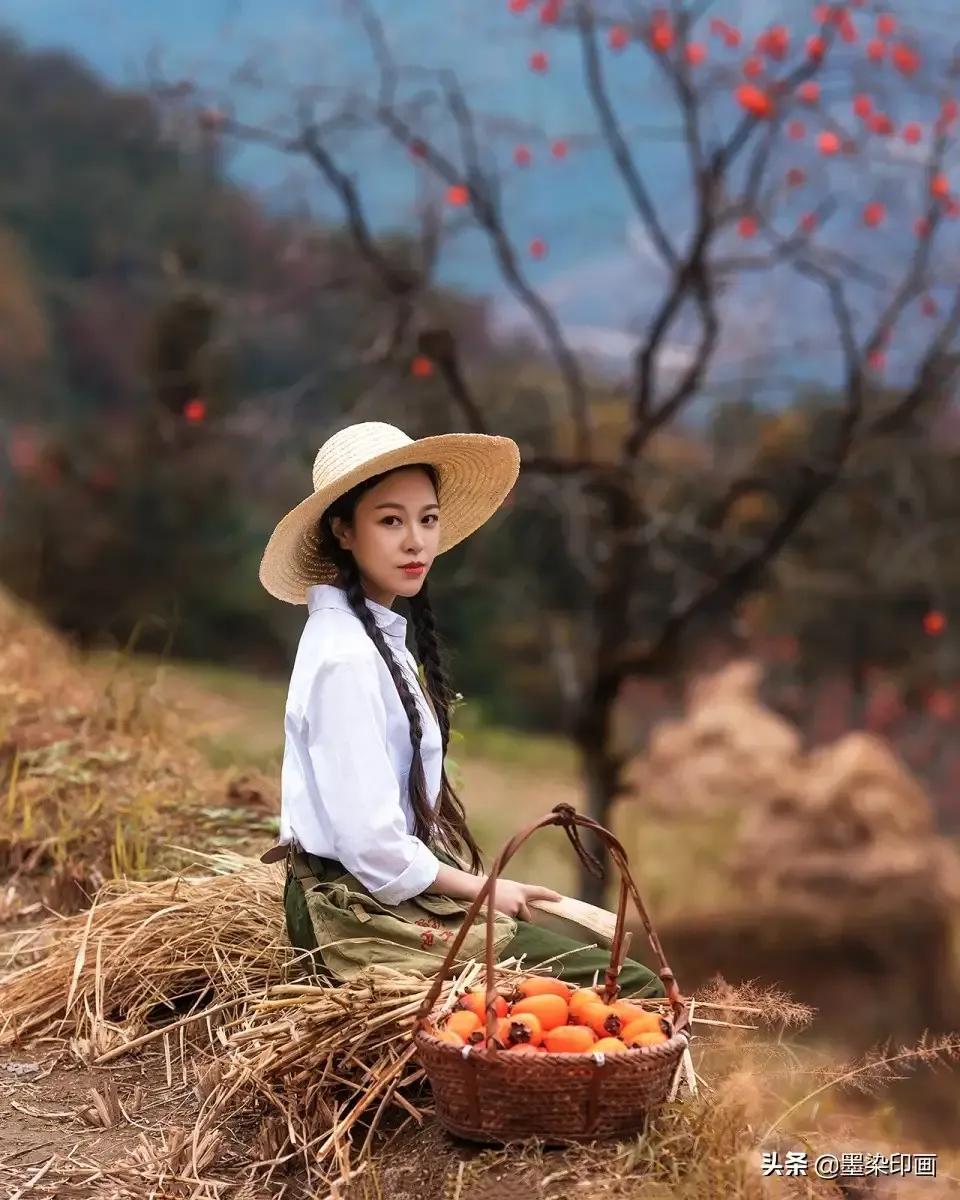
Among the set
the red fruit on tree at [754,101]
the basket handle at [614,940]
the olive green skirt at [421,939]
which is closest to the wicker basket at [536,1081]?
the basket handle at [614,940]

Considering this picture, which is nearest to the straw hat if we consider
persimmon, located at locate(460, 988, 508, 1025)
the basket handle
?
the basket handle

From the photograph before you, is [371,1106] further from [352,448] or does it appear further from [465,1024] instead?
[352,448]

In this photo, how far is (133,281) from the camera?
7.29 meters

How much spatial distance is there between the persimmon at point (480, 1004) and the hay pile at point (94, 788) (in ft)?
4.44

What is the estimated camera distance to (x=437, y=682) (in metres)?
2.64

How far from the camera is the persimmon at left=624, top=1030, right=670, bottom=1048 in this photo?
1919 mm

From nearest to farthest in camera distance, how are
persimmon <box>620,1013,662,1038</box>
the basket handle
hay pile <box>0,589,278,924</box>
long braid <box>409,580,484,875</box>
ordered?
the basket handle < persimmon <box>620,1013,662,1038</box> < long braid <box>409,580,484,875</box> < hay pile <box>0,589,278,924</box>

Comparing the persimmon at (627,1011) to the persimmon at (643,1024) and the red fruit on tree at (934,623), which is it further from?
the red fruit on tree at (934,623)

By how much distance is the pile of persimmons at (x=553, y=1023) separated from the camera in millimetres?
1899

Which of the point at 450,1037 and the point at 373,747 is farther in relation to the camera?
the point at 373,747

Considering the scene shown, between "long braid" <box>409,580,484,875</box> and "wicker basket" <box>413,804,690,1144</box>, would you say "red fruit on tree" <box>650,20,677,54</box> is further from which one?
"wicker basket" <box>413,804,690,1144</box>

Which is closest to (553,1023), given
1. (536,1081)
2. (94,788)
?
(536,1081)

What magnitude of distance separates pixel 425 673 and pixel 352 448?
1.51 ft

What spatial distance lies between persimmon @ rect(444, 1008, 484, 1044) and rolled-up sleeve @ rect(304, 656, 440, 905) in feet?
1.03
